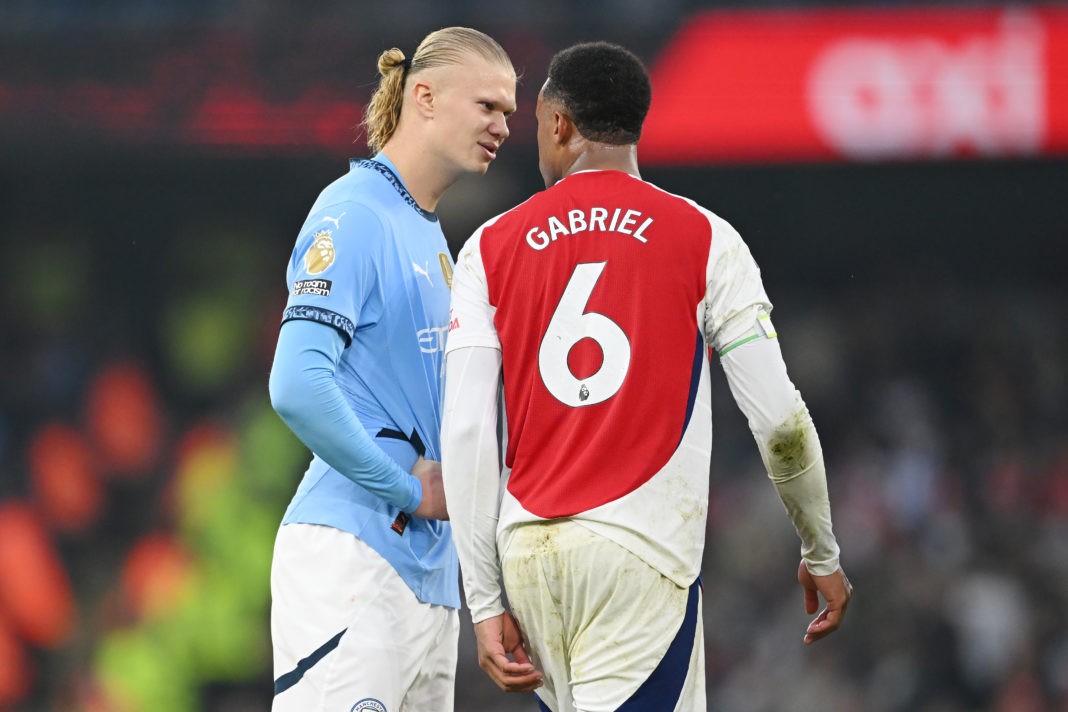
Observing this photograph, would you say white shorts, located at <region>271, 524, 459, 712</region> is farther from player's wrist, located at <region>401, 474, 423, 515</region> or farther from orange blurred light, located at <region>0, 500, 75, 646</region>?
orange blurred light, located at <region>0, 500, 75, 646</region>

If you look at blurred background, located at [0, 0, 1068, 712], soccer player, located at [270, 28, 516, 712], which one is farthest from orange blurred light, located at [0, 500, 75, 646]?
soccer player, located at [270, 28, 516, 712]

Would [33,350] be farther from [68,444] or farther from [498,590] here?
[498,590]

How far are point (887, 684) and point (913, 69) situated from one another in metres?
3.62

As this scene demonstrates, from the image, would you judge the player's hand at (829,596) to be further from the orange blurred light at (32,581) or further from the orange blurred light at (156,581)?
the orange blurred light at (32,581)

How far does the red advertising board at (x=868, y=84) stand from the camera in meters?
7.66

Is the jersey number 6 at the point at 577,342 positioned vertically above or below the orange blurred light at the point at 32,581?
above

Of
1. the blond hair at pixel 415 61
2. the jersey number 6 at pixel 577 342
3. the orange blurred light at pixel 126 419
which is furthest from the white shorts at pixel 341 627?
the orange blurred light at pixel 126 419

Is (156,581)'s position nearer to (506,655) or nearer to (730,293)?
(506,655)

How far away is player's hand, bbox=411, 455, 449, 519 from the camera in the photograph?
3086 millimetres

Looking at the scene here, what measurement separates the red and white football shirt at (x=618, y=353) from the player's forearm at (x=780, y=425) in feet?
0.20

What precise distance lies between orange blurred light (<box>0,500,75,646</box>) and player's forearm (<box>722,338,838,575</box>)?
783cm

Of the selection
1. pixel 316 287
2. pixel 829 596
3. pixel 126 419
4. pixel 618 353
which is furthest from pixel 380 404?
pixel 126 419

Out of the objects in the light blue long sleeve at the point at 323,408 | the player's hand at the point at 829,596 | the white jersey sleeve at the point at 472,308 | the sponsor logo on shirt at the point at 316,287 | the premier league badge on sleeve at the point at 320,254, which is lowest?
the player's hand at the point at 829,596

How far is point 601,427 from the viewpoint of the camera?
2.82 meters
